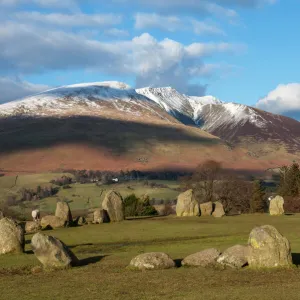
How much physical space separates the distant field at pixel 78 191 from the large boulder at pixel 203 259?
216 ft

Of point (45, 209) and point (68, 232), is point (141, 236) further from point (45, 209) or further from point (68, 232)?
point (45, 209)

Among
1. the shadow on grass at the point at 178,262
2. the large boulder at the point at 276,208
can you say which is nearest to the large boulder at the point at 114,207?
the large boulder at the point at 276,208

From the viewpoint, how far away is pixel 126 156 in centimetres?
18375

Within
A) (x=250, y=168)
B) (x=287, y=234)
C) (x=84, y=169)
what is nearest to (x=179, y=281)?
(x=287, y=234)

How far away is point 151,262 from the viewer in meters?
23.8

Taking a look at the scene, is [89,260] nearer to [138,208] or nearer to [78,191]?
[138,208]

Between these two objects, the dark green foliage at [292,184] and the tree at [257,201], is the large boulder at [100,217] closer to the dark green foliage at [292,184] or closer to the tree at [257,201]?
the tree at [257,201]

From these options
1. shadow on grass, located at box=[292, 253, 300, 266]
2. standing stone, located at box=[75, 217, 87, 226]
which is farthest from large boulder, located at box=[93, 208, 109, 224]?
shadow on grass, located at box=[292, 253, 300, 266]

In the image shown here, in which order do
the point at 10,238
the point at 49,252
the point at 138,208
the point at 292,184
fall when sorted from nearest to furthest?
the point at 49,252 → the point at 10,238 → the point at 138,208 → the point at 292,184

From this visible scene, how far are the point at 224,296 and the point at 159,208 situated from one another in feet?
188

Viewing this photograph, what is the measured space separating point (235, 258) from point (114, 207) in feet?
96.7

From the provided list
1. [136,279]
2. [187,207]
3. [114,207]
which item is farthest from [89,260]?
[187,207]

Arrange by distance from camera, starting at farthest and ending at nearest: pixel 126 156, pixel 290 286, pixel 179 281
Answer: pixel 126 156 → pixel 179 281 → pixel 290 286

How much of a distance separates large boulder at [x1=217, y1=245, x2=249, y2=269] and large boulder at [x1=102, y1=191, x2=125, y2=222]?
93.8 ft
